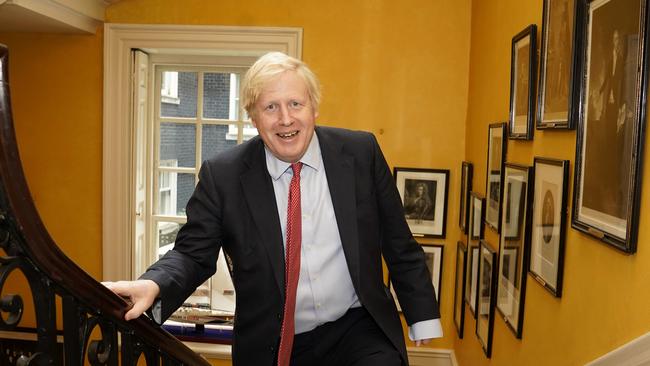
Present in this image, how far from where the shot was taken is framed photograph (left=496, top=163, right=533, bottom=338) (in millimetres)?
2455

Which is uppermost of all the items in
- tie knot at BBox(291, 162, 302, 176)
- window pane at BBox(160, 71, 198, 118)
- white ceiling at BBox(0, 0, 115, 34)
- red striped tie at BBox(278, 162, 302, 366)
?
white ceiling at BBox(0, 0, 115, 34)

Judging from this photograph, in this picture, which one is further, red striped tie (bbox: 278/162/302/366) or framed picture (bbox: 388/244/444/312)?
framed picture (bbox: 388/244/444/312)

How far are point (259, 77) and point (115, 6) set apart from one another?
2.83 metres

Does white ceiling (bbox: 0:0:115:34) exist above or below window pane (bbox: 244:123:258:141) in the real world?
above

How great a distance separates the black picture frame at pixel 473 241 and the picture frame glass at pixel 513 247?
1.77 ft

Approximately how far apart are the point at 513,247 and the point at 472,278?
3.29 ft

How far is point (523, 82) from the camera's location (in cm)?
256

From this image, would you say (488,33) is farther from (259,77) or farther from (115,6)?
(115,6)

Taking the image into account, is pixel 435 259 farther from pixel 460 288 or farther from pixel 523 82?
pixel 523 82

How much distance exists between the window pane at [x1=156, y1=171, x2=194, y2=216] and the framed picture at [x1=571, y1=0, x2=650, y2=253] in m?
3.29

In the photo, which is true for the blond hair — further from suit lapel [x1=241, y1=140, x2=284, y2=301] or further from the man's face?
suit lapel [x1=241, y1=140, x2=284, y2=301]

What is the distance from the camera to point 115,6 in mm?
4301

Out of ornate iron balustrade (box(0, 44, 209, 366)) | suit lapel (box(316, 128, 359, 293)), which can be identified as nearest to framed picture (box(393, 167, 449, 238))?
suit lapel (box(316, 128, 359, 293))

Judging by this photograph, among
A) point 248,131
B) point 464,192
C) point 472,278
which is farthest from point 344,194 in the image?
point 248,131
